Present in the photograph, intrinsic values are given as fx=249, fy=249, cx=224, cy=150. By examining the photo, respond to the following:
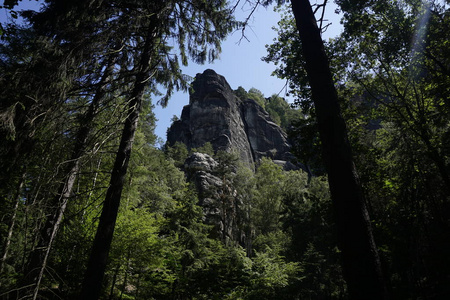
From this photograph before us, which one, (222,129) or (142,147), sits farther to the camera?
(222,129)

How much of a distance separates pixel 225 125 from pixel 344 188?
45.0 m

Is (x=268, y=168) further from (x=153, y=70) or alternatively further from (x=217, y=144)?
(x=153, y=70)

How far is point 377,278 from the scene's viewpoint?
2002 mm

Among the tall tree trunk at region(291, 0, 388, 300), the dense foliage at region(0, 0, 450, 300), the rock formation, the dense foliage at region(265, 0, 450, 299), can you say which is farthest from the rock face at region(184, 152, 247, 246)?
the tall tree trunk at region(291, 0, 388, 300)

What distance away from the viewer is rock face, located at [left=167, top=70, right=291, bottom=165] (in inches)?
1859

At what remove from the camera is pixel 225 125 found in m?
47.1

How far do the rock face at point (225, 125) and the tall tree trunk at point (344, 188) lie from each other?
40615mm

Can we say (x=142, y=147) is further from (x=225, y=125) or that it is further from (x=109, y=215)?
(x=225, y=125)

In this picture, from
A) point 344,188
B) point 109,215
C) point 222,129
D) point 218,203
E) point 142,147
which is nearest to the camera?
point 344,188

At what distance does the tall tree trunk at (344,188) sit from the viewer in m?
2.03

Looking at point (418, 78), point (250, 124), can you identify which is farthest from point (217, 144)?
point (418, 78)

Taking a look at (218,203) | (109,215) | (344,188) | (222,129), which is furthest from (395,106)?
(222,129)

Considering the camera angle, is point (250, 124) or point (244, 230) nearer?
point (244, 230)

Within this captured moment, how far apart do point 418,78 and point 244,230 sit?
22.5 meters
